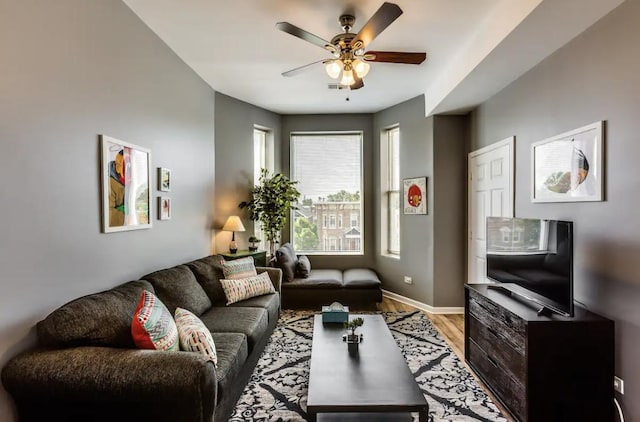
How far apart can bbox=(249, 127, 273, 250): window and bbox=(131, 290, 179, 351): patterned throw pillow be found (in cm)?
338

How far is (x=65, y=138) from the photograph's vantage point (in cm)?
206

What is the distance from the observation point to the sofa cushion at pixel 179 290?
273 centimetres

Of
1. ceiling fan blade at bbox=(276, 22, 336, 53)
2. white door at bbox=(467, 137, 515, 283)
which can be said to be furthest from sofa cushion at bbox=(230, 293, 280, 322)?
white door at bbox=(467, 137, 515, 283)

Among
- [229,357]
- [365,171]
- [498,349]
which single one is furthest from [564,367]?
[365,171]

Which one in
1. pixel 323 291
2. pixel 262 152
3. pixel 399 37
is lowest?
pixel 323 291

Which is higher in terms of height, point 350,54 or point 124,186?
point 350,54

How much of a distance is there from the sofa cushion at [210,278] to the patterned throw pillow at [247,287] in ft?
0.26

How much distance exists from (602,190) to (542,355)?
44.0 inches

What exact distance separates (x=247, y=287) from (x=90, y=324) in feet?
5.81

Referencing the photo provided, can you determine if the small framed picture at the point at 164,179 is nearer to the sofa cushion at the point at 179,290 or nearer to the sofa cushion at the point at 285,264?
the sofa cushion at the point at 179,290

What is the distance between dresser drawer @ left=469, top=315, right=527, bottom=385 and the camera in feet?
7.30

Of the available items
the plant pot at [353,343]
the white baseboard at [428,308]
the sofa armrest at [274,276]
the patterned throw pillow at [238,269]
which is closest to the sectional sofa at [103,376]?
the plant pot at [353,343]

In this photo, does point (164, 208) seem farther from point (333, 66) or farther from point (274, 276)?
point (333, 66)

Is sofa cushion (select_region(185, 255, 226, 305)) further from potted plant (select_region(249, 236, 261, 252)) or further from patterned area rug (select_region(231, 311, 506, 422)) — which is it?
potted plant (select_region(249, 236, 261, 252))
